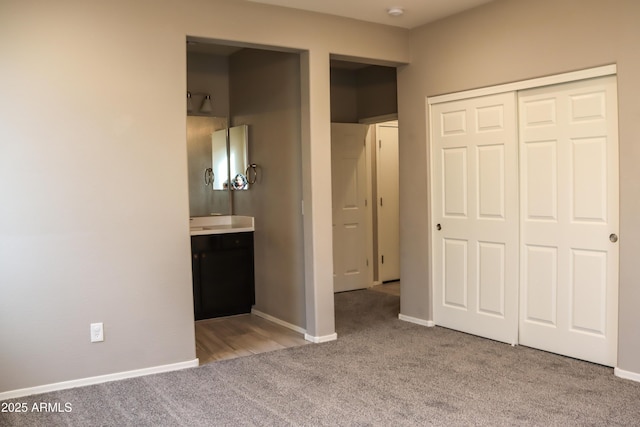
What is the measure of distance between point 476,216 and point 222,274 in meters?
2.38

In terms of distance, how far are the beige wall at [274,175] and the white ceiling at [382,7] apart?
548 millimetres

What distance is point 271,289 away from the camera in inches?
202

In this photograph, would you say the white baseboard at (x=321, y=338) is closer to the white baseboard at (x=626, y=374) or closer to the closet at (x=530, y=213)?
the closet at (x=530, y=213)

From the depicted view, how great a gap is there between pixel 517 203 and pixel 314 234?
1.54 meters

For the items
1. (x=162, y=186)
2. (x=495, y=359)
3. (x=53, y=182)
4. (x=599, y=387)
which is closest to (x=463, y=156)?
(x=495, y=359)

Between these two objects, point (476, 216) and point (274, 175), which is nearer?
point (476, 216)

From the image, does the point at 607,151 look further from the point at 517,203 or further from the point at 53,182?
the point at 53,182

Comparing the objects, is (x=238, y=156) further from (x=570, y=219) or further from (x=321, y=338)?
(x=570, y=219)

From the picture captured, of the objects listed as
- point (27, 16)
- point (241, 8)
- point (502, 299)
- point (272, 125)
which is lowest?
point (502, 299)

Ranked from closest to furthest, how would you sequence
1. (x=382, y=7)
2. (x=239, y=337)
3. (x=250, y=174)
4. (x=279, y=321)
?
(x=382, y=7) → (x=239, y=337) → (x=279, y=321) → (x=250, y=174)

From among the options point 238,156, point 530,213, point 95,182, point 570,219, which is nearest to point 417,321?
point 530,213

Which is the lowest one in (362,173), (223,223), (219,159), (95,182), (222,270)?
(222,270)

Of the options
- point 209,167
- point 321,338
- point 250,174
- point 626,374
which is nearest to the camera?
point 626,374

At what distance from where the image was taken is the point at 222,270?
17.2ft
